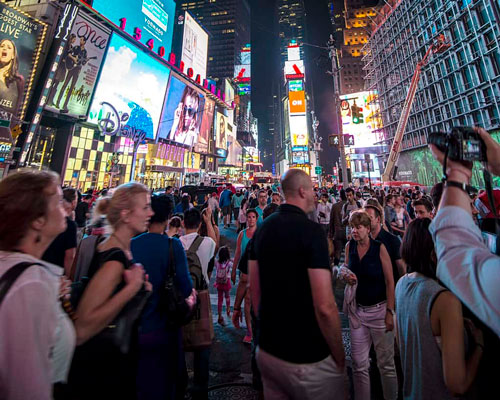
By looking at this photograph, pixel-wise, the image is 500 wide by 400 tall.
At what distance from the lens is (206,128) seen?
54.0 m

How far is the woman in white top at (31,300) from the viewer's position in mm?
960

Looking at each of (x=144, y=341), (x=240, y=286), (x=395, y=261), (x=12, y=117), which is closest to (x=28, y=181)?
(x=144, y=341)

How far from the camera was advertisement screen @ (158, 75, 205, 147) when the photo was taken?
40.8 metres

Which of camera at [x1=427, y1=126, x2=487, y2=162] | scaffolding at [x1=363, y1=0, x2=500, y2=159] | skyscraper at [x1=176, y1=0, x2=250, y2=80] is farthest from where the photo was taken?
skyscraper at [x1=176, y1=0, x2=250, y2=80]

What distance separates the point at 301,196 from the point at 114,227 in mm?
1577

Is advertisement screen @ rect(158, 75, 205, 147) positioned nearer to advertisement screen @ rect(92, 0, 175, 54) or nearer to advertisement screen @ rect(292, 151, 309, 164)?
advertisement screen @ rect(92, 0, 175, 54)

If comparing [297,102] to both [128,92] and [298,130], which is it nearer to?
[298,130]

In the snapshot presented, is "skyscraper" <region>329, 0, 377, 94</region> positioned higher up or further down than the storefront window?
higher up

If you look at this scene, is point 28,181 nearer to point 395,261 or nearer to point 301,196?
point 301,196

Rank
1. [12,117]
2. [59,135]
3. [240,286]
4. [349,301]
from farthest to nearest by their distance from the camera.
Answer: [59,135], [12,117], [240,286], [349,301]

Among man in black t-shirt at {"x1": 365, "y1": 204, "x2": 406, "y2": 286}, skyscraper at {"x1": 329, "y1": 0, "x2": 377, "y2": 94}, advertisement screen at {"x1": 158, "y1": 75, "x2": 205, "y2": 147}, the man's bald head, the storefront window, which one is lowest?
man in black t-shirt at {"x1": 365, "y1": 204, "x2": 406, "y2": 286}

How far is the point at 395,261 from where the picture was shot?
3.18m

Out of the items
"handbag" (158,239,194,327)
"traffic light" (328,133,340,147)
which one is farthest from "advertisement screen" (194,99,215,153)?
"handbag" (158,239,194,327)

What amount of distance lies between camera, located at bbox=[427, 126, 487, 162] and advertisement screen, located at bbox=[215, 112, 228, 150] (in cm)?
6243
